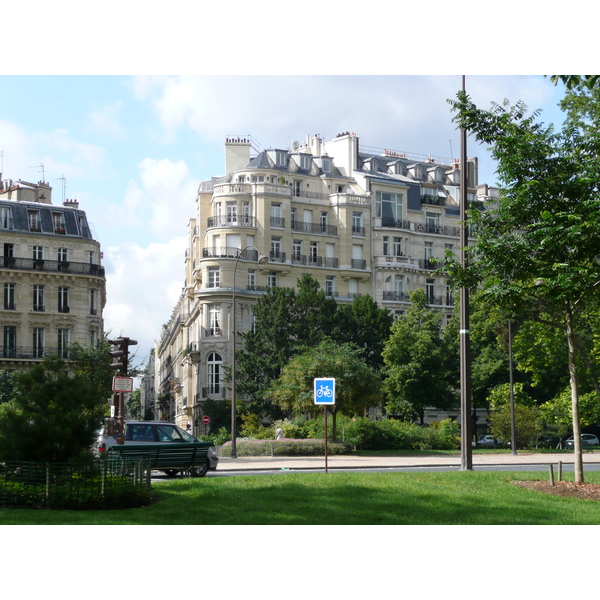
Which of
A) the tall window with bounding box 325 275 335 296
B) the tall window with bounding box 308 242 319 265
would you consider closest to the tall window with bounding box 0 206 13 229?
the tall window with bounding box 308 242 319 265

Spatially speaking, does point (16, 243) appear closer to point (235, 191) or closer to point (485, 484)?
point (235, 191)

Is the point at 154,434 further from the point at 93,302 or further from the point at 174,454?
the point at 93,302

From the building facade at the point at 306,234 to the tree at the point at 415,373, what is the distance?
608 inches

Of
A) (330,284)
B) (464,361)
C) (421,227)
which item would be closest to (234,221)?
(330,284)

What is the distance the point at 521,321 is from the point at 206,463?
92.2 feet

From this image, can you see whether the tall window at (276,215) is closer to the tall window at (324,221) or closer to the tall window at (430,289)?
the tall window at (324,221)

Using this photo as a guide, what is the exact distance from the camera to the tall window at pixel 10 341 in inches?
2457

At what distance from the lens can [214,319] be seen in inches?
2633

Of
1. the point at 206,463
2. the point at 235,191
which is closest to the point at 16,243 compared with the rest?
the point at 235,191

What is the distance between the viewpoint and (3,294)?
63.6m

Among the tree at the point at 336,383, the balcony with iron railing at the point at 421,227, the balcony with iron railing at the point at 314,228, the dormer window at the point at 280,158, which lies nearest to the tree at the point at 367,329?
the balcony with iron railing at the point at 314,228

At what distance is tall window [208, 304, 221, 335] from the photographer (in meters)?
66.5

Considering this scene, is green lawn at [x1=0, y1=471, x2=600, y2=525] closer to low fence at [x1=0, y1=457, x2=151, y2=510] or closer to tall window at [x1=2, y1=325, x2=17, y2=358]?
low fence at [x1=0, y1=457, x2=151, y2=510]

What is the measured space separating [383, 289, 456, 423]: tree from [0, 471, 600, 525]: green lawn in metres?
36.3
